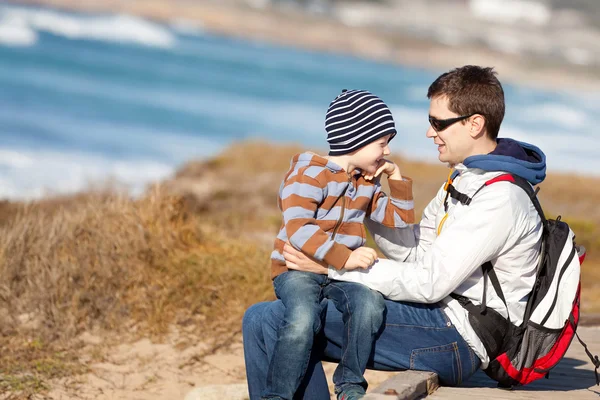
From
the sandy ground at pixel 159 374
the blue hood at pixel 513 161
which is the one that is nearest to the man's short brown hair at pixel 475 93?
the blue hood at pixel 513 161

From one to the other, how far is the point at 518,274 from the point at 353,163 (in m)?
0.83

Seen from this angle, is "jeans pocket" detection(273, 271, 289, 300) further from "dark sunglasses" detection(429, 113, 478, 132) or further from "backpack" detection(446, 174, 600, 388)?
"dark sunglasses" detection(429, 113, 478, 132)

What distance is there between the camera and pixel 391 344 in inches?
144

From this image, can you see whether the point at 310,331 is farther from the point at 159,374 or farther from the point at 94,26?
the point at 94,26

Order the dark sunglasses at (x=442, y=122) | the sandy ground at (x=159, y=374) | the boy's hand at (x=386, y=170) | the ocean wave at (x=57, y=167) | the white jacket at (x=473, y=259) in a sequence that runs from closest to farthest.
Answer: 1. the white jacket at (x=473, y=259)
2. the dark sunglasses at (x=442, y=122)
3. the boy's hand at (x=386, y=170)
4. the sandy ground at (x=159, y=374)
5. the ocean wave at (x=57, y=167)

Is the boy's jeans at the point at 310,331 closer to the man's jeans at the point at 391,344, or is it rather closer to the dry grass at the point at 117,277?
the man's jeans at the point at 391,344

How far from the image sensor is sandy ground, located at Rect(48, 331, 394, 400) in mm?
5176

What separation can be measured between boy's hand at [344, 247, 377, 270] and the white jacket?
8 centimetres

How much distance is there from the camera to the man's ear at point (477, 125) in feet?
11.7

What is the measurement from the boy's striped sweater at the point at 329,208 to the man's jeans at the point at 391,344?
0.82 feet

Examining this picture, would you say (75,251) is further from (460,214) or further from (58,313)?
(460,214)

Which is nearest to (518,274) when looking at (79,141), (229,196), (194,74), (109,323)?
(109,323)

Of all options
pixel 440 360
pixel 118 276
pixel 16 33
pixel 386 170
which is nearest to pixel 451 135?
pixel 386 170

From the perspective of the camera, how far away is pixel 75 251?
6.57m
